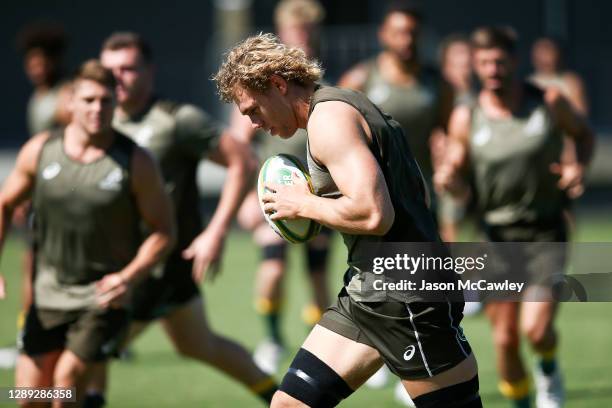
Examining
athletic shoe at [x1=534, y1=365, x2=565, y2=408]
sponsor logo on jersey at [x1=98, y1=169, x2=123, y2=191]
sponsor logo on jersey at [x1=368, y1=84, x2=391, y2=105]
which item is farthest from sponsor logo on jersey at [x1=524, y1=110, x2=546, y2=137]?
sponsor logo on jersey at [x1=98, y1=169, x2=123, y2=191]

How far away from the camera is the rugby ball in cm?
471

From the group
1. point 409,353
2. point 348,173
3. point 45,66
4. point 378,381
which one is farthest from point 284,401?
point 45,66

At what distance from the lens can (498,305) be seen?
262 inches

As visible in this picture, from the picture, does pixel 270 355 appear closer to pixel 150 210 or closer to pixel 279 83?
pixel 150 210

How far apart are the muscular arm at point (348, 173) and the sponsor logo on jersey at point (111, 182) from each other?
155 centimetres

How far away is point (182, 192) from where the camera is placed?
6.71m

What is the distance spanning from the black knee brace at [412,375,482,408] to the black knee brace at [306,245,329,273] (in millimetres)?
4182

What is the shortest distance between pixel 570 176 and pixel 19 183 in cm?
327

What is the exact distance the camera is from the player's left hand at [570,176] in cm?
691

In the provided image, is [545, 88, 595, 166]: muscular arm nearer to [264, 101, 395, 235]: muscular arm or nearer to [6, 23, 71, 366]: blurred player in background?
[264, 101, 395, 235]: muscular arm

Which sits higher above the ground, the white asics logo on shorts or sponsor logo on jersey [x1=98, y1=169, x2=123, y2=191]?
sponsor logo on jersey [x1=98, y1=169, x2=123, y2=191]

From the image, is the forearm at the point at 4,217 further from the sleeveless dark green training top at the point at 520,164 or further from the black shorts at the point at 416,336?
the sleeveless dark green training top at the point at 520,164

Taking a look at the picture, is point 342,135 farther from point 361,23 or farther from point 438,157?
point 361,23

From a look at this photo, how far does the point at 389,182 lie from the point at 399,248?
0.28 metres
